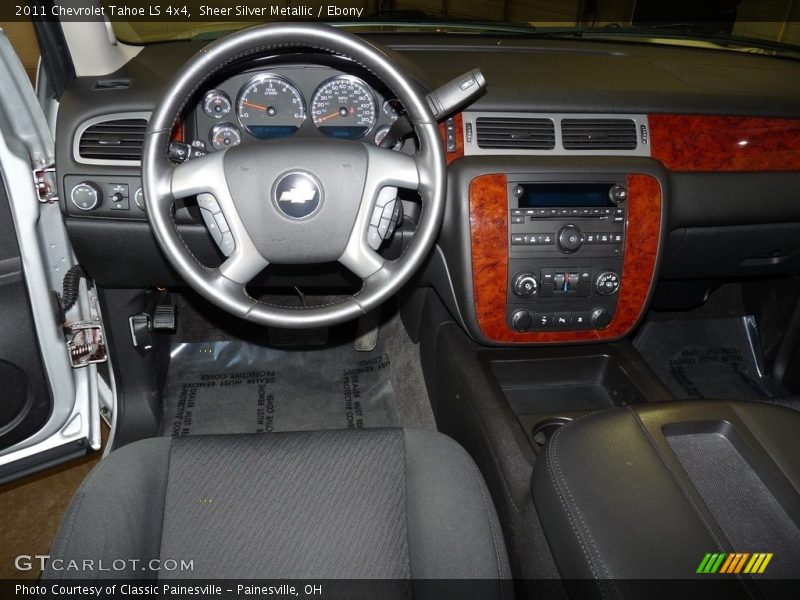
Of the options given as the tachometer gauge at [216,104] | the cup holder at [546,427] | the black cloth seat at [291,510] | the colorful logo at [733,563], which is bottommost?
the cup holder at [546,427]

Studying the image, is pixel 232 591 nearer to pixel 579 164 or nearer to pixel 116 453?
pixel 116 453

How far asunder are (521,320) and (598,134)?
1.66ft

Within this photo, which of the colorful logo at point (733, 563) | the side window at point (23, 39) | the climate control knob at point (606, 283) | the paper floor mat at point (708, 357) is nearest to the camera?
the colorful logo at point (733, 563)

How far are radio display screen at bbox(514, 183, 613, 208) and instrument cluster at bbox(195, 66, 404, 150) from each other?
372mm

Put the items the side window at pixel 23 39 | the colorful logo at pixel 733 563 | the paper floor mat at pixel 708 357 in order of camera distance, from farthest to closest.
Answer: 1. the paper floor mat at pixel 708 357
2. the side window at pixel 23 39
3. the colorful logo at pixel 733 563

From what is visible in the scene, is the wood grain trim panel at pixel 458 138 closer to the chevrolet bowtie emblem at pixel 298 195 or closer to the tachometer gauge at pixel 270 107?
the tachometer gauge at pixel 270 107

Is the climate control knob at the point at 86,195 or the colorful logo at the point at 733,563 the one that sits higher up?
the climate control knob at the point at 86,195

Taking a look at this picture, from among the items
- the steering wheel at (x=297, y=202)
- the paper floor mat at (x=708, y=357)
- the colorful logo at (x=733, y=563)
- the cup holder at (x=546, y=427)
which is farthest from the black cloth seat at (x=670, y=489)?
the paper floor mat at (x=708, y=357)

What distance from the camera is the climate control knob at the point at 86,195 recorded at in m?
1.41

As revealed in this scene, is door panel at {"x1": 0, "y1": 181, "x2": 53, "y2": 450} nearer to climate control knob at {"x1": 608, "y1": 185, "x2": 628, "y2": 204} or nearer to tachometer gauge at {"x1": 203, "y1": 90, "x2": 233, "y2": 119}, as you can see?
tachometer gauge at {"x1": 203, "y1": 90, "x2": 233, "y2": 119}

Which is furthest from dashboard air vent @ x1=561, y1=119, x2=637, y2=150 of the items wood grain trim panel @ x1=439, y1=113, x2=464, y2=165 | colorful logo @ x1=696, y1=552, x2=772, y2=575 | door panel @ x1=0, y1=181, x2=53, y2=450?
door panel @ x1=0, y1=181, x2=53, y2=450

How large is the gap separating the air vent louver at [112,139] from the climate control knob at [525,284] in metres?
0.95

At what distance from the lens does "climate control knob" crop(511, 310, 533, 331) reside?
155cm

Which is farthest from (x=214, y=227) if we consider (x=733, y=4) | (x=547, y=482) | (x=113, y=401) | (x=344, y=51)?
(x=733, y=4)
